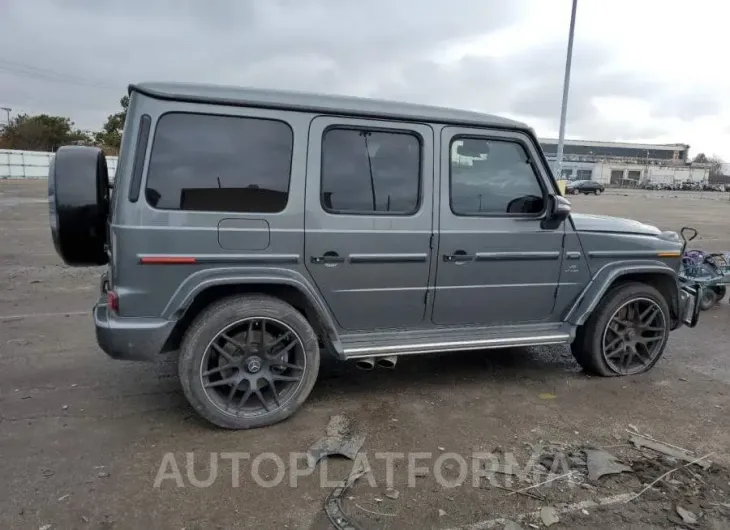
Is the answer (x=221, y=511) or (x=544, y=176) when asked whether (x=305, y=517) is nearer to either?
(x=221, y=511)

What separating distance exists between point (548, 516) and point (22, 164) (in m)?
43.6

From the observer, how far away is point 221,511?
2.70 metres

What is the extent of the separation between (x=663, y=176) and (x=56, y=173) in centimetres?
9350

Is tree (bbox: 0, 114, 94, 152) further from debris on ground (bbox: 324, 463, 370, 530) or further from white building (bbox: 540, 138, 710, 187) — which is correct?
white building (bbox: 540, 138, 710, 187)

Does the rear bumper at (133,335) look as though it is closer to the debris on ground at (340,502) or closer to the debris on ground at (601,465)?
the debris on ground at (340,502)

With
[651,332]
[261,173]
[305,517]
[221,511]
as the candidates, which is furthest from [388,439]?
[651,332]

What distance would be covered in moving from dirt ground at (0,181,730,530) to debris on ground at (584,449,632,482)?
0.04 metres

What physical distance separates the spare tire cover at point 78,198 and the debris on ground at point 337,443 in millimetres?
1989

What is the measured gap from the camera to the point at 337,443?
338 centimetres

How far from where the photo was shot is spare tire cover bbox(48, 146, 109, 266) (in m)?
3.39

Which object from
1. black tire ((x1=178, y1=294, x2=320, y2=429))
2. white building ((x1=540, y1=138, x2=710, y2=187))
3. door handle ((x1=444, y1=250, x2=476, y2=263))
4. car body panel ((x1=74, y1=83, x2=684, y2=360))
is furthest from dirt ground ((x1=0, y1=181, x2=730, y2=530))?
white building ((x1=540, y1=138, x2=710, y2=187))

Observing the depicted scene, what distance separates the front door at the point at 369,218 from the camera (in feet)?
11.7

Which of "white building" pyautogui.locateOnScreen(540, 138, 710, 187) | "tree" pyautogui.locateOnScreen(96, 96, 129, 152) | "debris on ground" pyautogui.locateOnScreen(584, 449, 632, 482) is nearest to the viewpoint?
"debris on ground" pyautogui.locateOnScreen(584, 449, 632, 482)

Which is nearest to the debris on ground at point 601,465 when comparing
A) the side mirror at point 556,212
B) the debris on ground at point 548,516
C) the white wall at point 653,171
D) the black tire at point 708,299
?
the debris on ground at point 548,516
